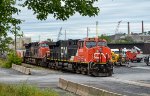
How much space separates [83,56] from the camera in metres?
40.2

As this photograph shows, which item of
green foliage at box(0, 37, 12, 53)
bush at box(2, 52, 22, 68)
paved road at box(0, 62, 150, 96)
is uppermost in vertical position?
green foliage at box(0, 37, 12, 53)

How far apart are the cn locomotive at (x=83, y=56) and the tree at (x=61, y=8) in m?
22.5

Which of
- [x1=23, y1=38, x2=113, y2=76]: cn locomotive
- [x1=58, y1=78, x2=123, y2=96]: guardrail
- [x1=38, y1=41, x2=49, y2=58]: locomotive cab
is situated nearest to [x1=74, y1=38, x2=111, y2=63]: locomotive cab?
[x1=23, y1=38, x2=113, y2=76]: cn locomotive

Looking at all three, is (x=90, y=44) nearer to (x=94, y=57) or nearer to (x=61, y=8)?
(x=94, y=57)

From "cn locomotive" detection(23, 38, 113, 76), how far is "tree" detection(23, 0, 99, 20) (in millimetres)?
22520

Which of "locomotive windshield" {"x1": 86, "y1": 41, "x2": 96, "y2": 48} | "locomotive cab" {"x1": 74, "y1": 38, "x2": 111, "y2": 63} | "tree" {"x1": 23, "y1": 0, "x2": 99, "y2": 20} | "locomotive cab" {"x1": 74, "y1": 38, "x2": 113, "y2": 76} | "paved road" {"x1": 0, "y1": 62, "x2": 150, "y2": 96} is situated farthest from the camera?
"locomotive windshield" {"x1": 86, "y1": 41, "x2": 96, "y2": 48}

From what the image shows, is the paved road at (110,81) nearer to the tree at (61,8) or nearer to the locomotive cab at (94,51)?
the locomotive cab at (94,51)

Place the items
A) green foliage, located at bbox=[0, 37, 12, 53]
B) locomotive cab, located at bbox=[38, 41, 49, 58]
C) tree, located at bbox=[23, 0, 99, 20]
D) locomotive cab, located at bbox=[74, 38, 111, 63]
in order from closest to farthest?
tree, located at bbox=[23, 0, 99, 20], green foliage, located at bbox=[0, 37, 12, 53], locomotive cab, located at bbox=[74, 38, 111, 63], locomotive cab, located at bbox=[38, 41, 49, 58]

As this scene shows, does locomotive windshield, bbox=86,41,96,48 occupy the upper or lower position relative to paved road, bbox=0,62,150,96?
upper

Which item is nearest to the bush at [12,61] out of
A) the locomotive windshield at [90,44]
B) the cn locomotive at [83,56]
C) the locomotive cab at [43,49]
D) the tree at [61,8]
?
the locomotive cab at [43,49]

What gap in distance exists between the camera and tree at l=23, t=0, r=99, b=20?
15461 millimetres

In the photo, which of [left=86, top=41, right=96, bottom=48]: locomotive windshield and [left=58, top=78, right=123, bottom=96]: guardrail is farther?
[left=86, top=41, right=96, bottom=48]: locomotive windshield

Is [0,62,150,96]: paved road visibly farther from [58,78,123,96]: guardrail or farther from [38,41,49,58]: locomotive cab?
[38,41,49,58]: locomotive cab

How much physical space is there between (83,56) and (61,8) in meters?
24.4
